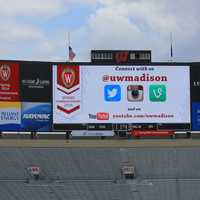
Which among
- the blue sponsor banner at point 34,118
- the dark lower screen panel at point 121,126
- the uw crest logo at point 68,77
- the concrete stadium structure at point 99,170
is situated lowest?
the concrete stadium structure at point 99,170

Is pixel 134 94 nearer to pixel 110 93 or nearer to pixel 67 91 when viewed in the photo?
pixel 110 93

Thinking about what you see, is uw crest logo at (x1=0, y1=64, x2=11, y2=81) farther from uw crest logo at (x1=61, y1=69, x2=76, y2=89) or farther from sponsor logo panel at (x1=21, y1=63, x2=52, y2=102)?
uw crest logo at (x1=61, y1=69, x2=76, y2=89)

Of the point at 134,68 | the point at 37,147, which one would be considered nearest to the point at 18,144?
the point at 37,147

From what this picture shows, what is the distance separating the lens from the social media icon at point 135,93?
141 feet

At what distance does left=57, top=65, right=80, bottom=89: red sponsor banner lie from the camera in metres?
42.5

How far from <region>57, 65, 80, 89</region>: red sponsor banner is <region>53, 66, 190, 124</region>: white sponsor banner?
240 mm

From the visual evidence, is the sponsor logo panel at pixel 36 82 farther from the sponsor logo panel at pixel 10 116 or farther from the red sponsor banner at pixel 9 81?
the sponsor logo panel at pixel 10 116

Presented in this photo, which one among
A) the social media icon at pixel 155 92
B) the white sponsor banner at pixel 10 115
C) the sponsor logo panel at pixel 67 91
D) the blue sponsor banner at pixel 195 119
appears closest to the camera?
the white sponsor banner at pixel 10 115

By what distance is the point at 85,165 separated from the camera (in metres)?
42.0

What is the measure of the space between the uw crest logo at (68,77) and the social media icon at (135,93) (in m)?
3.06

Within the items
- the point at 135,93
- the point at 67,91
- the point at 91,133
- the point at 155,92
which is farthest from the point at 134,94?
the point at 67,91

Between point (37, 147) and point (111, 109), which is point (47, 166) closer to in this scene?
point (37, 147)

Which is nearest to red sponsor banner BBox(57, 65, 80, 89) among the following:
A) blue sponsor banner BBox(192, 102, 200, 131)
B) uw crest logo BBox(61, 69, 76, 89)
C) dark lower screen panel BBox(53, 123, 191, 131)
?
uw crest logo BBox(61, 69, 76, 89)

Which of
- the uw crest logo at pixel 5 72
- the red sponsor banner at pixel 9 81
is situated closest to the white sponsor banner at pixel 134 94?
the red sponsor banner at pixel 9 81
